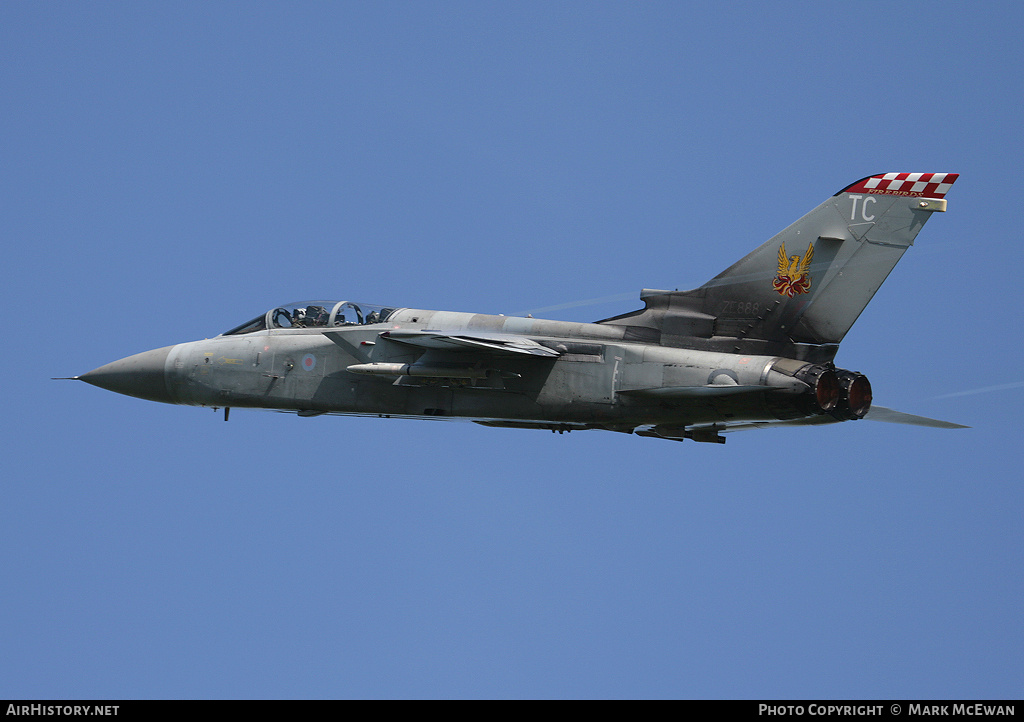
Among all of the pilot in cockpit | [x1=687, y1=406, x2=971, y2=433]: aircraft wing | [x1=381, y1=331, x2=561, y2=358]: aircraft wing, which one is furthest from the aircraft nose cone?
[x1=687, y1=406, x2=971, y2=433]: aircraft wing

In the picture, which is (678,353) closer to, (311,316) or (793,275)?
(793,275)

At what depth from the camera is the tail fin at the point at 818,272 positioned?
20.7 meters

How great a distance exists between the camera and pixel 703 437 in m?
22.3

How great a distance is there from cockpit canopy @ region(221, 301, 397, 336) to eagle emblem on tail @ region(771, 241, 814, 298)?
667 centimetres

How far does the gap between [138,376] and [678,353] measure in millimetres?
10192

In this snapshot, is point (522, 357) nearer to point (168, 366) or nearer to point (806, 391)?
point (806, 391)

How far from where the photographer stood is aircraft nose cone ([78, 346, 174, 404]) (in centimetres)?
2519

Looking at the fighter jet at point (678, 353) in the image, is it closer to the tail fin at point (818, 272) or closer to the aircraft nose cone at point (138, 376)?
the tail fin at point (818, 272)

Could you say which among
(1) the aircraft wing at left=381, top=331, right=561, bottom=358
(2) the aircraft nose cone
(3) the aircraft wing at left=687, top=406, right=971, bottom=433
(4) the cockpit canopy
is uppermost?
(4) the cockpit canopy

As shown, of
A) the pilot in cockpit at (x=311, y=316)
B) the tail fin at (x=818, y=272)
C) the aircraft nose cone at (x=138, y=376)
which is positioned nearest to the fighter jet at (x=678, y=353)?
the tail fin at (x=818, y=272)

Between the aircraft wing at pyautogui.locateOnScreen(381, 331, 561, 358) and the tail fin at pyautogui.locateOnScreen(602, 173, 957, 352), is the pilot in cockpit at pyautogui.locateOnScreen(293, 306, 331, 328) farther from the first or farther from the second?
the tail fin at pyautogui.locateOnScreen(602, 173, 957, 352)

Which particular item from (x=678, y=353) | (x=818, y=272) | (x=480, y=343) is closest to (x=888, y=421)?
(x=818, y=272)
